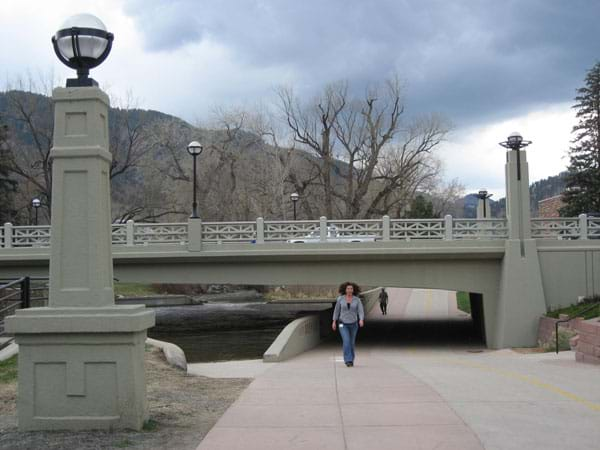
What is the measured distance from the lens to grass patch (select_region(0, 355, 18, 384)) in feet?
32.1

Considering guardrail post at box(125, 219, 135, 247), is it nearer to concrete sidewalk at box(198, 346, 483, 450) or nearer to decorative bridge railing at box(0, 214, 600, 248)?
decorative bridge railing at box(0, 214, 600, 248)

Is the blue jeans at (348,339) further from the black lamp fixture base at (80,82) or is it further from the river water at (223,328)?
the river water at (223,328)

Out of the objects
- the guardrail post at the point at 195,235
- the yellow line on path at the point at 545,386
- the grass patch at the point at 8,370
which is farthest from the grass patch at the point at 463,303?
the grass patch at the point at 8,370

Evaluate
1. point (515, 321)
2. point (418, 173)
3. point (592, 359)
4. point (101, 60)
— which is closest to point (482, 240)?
point (515, 321)

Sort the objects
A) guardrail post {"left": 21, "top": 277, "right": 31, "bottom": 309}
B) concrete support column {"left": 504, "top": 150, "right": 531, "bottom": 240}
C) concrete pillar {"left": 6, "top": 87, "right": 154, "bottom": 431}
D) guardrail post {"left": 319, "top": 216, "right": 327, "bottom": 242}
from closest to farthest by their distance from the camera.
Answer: concrete pillar {"left": 6, "top": 87, "right": 154, "bottom": 431}
guardrail post {"left": 21, "top": 277, "right": 31, "bottom": 309}
concrete support column {"left": 504, "top": 150, "right": 531, "bottom": 240}
guardrail post {"left": 319, "top": 216, "right": 327, "bottom": 242}

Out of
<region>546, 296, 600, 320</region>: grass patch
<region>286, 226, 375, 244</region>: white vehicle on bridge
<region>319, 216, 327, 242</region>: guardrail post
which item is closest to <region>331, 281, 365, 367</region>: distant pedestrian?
<region>546, 296, 600, 320</region>: grass patch

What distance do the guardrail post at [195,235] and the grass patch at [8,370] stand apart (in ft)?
46.2

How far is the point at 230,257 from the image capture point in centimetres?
2561

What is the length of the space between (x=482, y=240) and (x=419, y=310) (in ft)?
59.3

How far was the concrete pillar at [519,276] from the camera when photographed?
23797mm

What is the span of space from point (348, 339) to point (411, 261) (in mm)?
12980

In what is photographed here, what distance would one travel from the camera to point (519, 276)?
24062 mm

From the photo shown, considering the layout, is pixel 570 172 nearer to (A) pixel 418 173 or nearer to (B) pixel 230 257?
(A) pixel 418 173

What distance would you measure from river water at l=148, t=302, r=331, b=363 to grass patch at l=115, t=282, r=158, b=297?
525 centimetres
